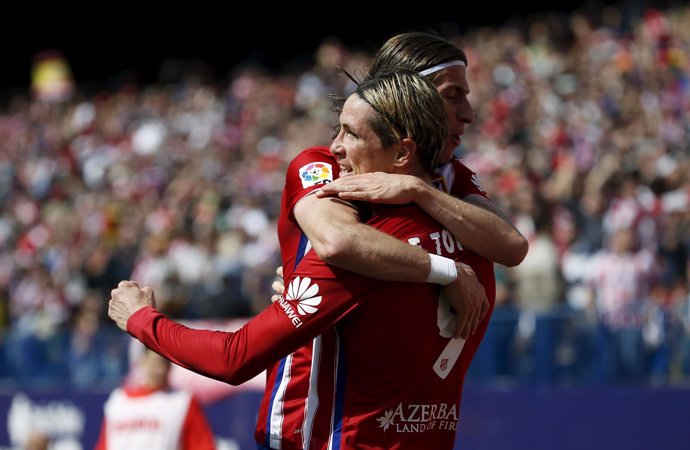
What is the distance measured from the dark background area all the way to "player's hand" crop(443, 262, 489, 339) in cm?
1967

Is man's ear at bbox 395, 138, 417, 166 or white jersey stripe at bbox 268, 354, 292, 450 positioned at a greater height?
man's ear at bbox 395, 138, 417, 166

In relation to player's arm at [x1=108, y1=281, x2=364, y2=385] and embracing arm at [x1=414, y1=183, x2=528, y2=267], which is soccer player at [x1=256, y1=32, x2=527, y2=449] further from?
player's arm at [x1=108, y1=281, x2=364, y2=385]

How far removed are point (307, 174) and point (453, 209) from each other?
1.45ft

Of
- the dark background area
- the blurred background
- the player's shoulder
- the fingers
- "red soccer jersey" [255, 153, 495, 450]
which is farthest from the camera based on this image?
the dark background area

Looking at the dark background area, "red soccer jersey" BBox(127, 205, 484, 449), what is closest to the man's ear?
"red soccer jersey" BBox(127, 205, 484, 449)

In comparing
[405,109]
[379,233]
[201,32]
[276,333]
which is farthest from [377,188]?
[201,32]

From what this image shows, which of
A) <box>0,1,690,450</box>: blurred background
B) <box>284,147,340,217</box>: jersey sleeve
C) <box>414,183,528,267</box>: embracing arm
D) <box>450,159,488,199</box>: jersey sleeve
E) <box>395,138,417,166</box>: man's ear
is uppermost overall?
<box>0,1,690,450</box>: blurred background

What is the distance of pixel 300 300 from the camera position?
3293mm

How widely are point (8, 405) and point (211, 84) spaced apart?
38.8ft

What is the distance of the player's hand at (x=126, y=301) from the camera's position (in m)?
3.53

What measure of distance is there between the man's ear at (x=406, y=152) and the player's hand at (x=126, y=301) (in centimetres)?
85

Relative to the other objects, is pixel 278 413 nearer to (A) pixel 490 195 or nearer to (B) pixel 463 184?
(B) pixel 463 184

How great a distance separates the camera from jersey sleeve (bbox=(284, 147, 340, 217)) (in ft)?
11.4

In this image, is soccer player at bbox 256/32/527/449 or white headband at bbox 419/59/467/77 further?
white headband at bbox 419/59/467/77
